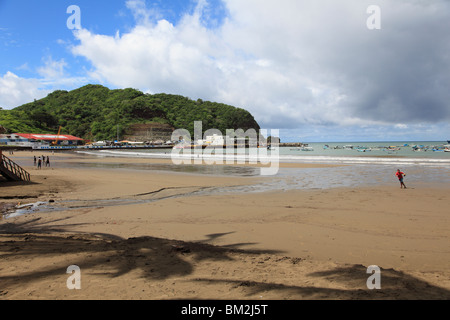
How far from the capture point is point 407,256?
5887mm

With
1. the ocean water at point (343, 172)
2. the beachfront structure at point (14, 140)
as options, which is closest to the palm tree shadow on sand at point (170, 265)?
the ocean water at point (343, 172)

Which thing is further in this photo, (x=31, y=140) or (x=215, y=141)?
(x=215, y=141)

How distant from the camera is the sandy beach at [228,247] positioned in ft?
12.7

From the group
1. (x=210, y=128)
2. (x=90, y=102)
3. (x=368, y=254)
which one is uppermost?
(x=90, y=102)

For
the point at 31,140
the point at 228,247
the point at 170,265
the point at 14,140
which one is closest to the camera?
the point at 170,265

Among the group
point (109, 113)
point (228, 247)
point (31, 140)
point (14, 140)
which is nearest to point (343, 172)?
point (228, 247)

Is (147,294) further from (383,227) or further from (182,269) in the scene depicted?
(383,227)

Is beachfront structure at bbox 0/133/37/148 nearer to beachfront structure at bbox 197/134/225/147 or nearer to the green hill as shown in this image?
the green hill

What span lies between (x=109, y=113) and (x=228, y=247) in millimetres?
157949

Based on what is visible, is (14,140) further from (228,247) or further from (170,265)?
(170,265)

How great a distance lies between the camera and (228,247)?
21.0 feet

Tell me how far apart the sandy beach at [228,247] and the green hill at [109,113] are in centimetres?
12187
